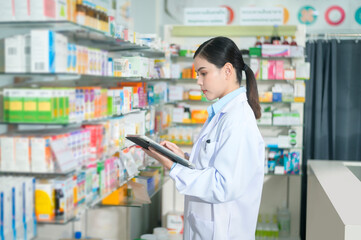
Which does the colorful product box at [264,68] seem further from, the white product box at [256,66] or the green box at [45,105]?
the green box at [45,105]

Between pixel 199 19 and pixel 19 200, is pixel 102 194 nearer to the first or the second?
pixel 19 200

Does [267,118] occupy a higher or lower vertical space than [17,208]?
higher

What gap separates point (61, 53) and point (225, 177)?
3.35 ft

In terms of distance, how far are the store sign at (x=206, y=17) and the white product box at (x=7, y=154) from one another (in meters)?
3.99

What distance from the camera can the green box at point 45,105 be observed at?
234 cm

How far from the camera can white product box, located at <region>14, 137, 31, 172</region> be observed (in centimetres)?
234

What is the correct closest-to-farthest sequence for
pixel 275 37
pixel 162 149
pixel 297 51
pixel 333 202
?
pixel 162 149 → pixel 333 202 → pixel 297 51 → pixel 275 37

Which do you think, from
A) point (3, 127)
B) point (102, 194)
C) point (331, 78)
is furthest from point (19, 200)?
point (331, 78)

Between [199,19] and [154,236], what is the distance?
2.74 meters

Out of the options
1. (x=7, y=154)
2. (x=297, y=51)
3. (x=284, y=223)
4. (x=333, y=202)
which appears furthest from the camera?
(x=284, y=223)

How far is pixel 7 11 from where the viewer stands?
237 cm

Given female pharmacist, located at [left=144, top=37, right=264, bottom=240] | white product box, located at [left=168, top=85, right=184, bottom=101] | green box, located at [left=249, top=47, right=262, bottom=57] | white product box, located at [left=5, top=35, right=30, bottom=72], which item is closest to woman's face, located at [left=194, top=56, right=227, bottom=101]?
female pharmacist, located at [left=144, top=37, right=264, bottom=240]

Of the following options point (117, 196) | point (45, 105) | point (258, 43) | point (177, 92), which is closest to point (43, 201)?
point (45, 105)

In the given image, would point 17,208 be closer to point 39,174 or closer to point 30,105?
point 39,174
